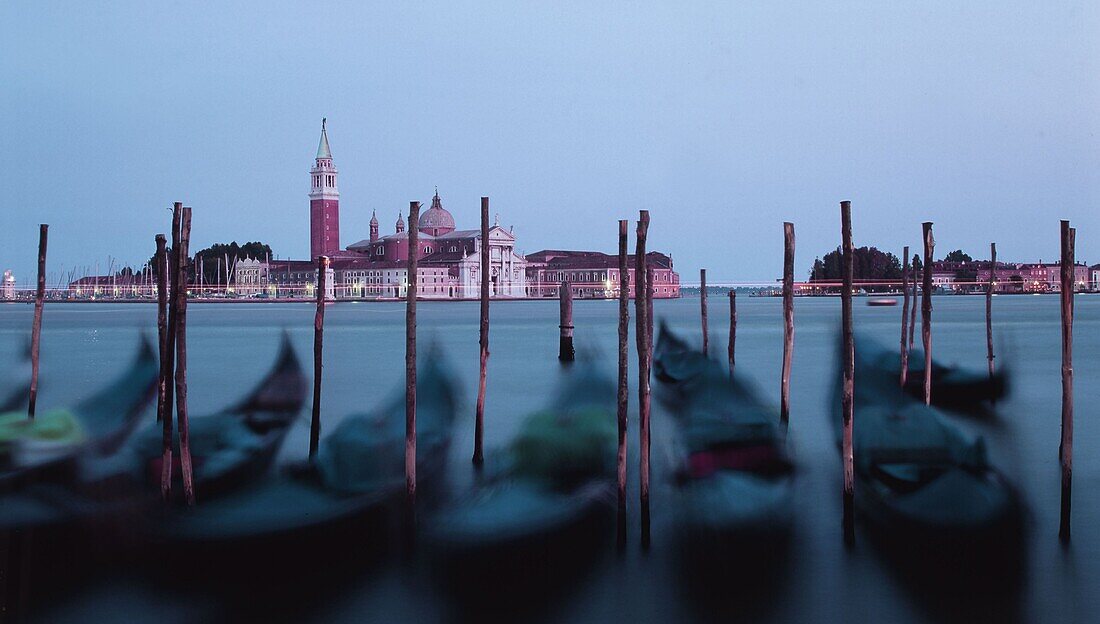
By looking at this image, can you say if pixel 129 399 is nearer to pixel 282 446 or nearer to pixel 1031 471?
pixel 282 446

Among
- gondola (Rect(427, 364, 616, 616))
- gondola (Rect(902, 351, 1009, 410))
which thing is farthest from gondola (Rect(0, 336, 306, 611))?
gondola (Rect(902, 351, 1009, 410))

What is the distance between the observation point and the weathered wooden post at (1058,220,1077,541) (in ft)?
19.5

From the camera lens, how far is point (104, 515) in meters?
6.47

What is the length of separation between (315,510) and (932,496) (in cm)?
326

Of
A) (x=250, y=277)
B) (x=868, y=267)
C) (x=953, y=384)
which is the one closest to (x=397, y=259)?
(x=250, y=277)

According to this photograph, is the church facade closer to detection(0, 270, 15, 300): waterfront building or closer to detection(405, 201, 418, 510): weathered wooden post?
detection(0, 270, 15, 300): waterfront building

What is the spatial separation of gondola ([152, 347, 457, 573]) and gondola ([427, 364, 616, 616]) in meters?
0.44

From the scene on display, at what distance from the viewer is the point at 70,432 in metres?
8.35

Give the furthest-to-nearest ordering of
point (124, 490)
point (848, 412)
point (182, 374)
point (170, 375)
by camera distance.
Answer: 1. point (170, 375)
2. point (124, 490)
3. point (182, 374)
4. point (848, 412)

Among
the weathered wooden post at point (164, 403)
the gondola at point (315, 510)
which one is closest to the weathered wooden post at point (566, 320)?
the weathered wooden post at point (164, 403)

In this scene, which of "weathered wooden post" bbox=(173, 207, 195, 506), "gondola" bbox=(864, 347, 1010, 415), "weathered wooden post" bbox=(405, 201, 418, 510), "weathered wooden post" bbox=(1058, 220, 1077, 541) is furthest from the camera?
"gondola" bbox=(864, 347, 1010, 415)

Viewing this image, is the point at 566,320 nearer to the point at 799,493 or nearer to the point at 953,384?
the point at 953,384

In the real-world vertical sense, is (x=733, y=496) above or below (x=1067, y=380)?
below

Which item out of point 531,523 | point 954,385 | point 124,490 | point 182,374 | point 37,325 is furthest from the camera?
point 954,385
